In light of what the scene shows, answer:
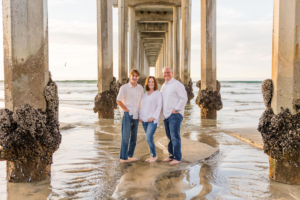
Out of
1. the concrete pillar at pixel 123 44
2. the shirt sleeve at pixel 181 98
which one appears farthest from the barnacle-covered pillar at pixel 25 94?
the concrete pillar at pixel 123 44

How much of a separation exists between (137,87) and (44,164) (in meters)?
1.81

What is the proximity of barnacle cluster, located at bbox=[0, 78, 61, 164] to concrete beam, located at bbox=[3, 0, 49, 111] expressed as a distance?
0.33 ft

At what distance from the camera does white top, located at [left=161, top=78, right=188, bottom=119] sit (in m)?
4.27

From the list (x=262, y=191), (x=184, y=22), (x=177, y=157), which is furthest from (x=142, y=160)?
(x=184, y=22)

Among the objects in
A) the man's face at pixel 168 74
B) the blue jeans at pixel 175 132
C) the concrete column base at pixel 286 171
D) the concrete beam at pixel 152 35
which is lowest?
the concrete column base at pixel 286 171

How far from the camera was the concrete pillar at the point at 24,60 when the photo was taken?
3281mm

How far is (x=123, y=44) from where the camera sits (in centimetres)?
1510

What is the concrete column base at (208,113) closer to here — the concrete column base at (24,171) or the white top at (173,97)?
the white top at (173,97)

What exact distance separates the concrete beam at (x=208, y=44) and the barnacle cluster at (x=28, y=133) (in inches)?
239

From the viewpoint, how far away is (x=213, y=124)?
832 centimetres

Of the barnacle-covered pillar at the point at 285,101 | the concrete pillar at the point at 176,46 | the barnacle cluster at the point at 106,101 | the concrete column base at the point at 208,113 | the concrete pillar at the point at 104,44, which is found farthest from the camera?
the concrete pillar at the point at 176,46

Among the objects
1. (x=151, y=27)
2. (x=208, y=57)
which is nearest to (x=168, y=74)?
(x=208, y=57)

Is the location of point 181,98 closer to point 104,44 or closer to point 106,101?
point 106,101

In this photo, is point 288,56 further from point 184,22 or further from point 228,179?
point 184,22
